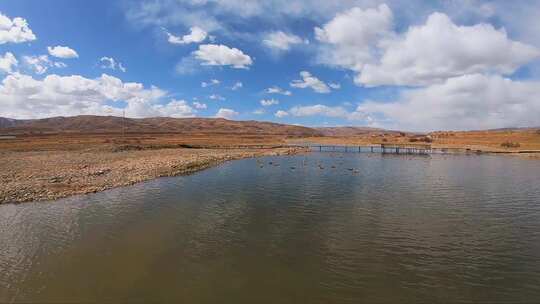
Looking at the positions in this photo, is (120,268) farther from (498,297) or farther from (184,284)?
(498,297)

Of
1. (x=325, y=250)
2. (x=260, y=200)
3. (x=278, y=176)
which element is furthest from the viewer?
(x=278, y=176)

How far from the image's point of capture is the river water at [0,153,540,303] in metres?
14.3

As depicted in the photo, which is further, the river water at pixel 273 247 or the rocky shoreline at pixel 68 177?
the rocky shoreline at pixel 68 177

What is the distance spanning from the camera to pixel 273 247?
19297mm

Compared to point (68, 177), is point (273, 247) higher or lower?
lower

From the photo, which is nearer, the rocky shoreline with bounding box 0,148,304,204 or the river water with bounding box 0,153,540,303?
the river water with bounding box 0,153,540,303

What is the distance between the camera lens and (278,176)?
46.8m

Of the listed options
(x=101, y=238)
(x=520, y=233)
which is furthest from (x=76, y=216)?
(x=520, y=233)

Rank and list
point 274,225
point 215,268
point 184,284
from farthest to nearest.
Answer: point 274,225 → point 215,268 → point 184,284

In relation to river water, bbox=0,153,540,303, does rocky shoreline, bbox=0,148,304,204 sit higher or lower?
higher

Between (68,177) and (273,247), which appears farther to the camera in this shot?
(68,177)

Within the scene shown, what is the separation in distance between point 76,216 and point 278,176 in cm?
2734

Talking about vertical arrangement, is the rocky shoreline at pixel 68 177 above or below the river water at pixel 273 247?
above

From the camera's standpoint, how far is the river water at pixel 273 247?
1429cm
